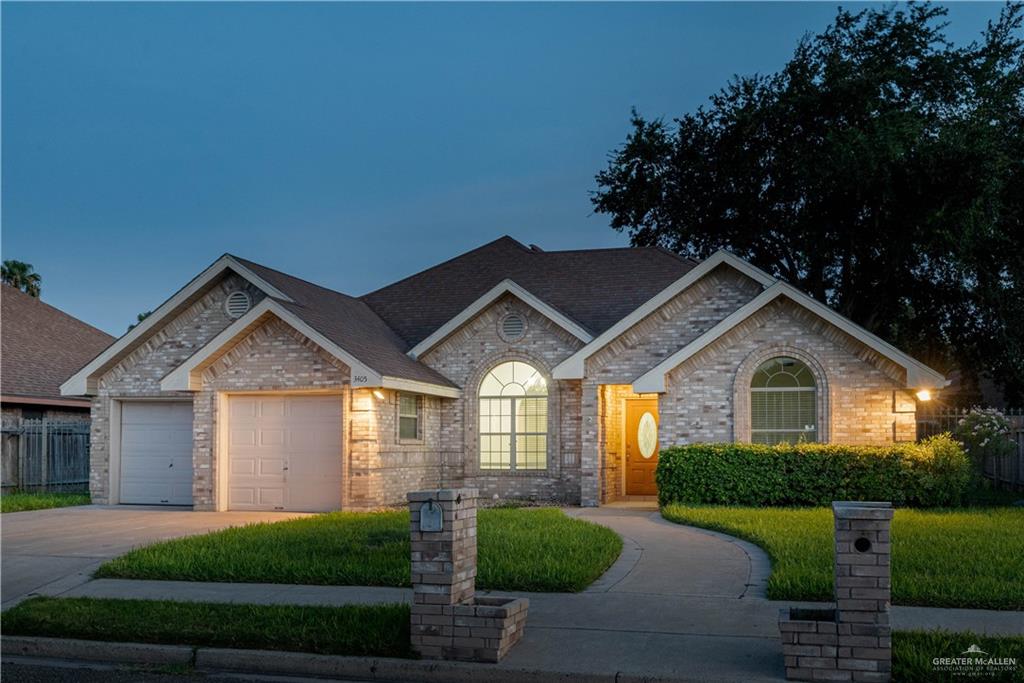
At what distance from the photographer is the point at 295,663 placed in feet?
27.7

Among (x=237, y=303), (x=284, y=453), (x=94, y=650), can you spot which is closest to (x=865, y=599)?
(x=94, y=650)

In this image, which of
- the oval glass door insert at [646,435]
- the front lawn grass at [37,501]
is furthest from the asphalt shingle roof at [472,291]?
the front lawn grass at [37,501]

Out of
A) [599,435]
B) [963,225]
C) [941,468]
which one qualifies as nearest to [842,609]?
[941,468]

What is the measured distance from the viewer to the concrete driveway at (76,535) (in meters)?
12.0

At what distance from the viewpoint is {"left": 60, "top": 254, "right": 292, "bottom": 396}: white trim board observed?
22.2 meters

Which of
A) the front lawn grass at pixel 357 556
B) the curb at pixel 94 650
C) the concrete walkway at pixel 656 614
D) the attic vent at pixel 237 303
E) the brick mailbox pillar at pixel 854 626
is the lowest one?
the curb at pixel 94 650

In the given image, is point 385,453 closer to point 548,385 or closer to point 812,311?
point 548,385

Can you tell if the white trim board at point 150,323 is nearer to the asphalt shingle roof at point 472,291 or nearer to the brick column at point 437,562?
the asphalt shingle roof at point 472,291

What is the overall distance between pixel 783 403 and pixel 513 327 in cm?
636

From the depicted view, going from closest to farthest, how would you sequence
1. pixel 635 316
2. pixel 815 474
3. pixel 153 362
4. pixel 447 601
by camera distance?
pixel 447 601 < pixel 815 474 < pixel 635 316 < pixel 153 362

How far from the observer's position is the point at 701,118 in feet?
124

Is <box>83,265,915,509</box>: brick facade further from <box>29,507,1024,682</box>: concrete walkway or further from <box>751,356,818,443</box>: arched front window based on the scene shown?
<box>29,507,1024,682</box>: concrete walkway

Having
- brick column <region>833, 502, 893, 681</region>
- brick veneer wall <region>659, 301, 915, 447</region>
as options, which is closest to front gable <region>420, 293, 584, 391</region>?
brick veneer wall <region>659, 301, 915, 447</region>

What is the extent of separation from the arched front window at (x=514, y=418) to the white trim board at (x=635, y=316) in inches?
61.3
